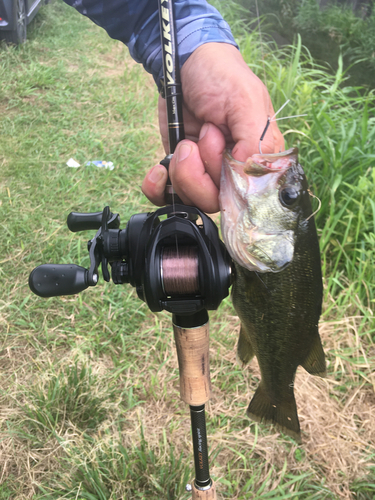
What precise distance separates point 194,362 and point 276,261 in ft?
1.41

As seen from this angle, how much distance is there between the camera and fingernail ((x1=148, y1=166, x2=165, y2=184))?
52.9 inches

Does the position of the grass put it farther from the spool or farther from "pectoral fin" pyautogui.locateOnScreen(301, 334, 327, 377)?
the spool

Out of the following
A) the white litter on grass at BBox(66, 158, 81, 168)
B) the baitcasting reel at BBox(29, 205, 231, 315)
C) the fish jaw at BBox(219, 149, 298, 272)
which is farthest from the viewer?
the white litter on grass at BBox(66, 158, 81, 168)

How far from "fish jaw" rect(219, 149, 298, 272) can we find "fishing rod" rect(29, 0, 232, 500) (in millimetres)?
96

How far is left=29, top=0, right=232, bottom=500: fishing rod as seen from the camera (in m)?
1.03

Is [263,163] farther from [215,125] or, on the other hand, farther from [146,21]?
[146,21]

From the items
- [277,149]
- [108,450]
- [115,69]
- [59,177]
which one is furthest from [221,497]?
[115,69]

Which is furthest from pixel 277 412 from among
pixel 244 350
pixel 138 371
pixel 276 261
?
pixel 138 371

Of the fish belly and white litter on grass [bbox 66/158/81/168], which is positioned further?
white litter on grass [bbox 66/158/81/168]

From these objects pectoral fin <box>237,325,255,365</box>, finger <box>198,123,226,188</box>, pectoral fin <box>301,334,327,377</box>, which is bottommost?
pectoral fin <box>237,325,255,365</box>

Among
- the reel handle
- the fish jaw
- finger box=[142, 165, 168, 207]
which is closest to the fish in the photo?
the fish jaw

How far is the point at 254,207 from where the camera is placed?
3.94ft

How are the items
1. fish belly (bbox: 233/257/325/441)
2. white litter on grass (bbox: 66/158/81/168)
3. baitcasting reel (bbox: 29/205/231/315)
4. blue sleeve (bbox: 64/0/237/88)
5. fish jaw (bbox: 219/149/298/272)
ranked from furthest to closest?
white litter on grass (bbox: 66/158/81/168) < blue sleeve (bbox: 64/0/237/88) < fish belly (bbox: 233/257/325/441) < fish jaw (bbox: 219/149/298/272) < baitcasting reel (bbox: 29/205/231/315)

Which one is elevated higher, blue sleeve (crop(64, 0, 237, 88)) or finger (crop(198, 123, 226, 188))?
blue sleeve (crop(64, 0, 237, 88))
